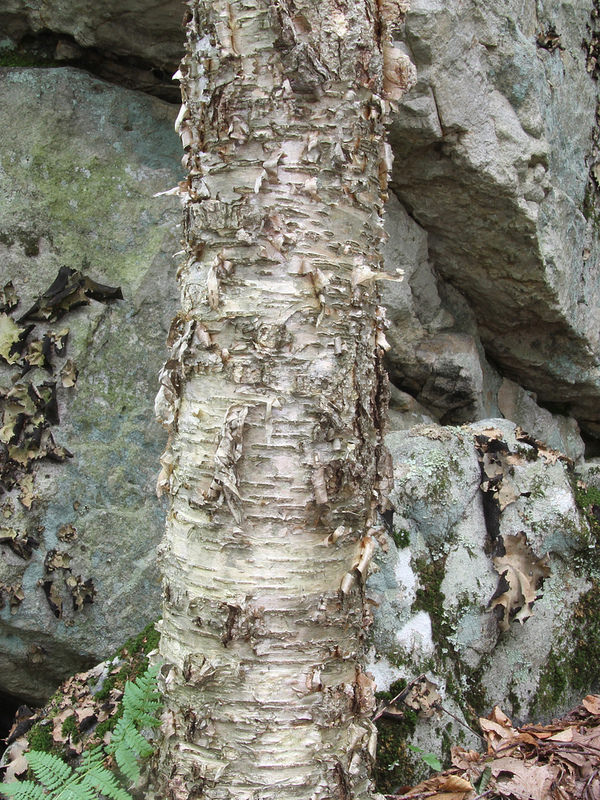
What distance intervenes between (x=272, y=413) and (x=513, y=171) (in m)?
2.77

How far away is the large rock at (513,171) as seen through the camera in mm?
3730

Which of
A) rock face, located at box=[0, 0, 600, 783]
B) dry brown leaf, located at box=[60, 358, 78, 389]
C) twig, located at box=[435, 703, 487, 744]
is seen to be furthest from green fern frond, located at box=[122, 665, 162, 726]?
dry brown leaf, located at box=[60, 358, 78, 389]

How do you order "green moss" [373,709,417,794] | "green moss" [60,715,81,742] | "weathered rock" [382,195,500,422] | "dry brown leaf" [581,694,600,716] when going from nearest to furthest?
"green moss" [373,709,417,794] < "green moss" [60,715,81,742] < "dry brown leaf" [581,694,600,716] < "weathered rock" [382,195,500,422]

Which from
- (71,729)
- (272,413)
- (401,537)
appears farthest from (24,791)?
(401,537)

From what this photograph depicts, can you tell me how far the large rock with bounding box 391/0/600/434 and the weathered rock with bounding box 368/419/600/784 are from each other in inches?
51.8

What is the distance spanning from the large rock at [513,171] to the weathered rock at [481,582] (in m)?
1.32

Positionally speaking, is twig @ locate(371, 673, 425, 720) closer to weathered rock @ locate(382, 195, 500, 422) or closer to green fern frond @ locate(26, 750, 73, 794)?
green fern frond @ locate(26, 750, 73, 794)

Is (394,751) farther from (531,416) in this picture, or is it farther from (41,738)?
(531,416)

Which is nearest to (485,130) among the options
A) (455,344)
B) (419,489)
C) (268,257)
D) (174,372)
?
(455,344)

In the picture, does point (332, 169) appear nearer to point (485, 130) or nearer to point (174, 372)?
point (174, 372)

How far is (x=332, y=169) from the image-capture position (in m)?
1.93

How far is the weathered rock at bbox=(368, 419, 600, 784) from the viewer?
9.64 ft

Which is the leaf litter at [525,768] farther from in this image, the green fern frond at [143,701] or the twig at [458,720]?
the green fern frond at [143,701]

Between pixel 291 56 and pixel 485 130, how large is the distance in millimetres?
2335
